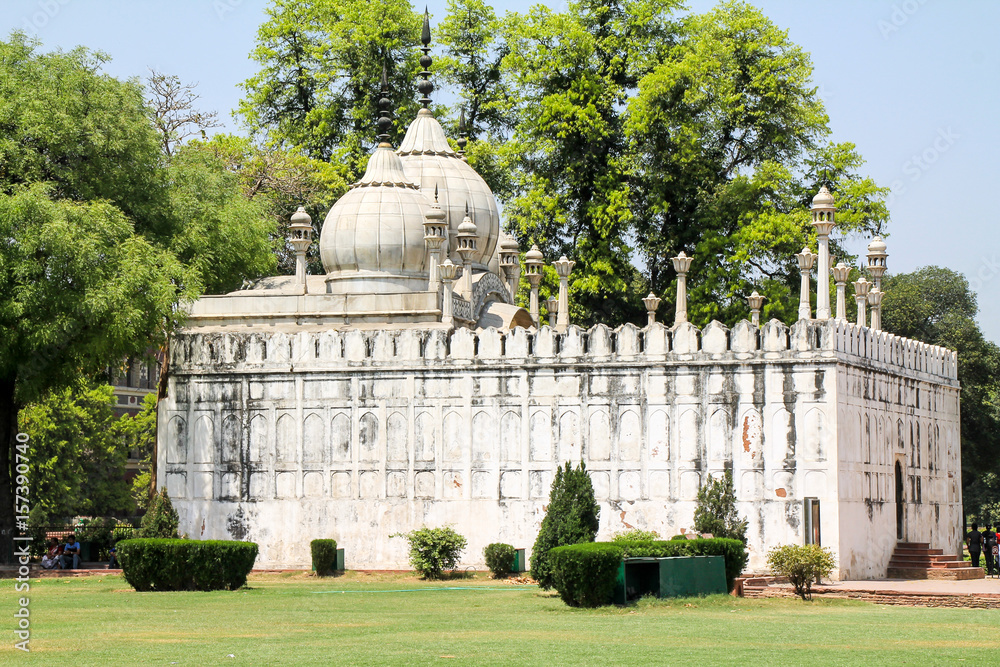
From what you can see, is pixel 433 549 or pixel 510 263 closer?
pixel 433 549

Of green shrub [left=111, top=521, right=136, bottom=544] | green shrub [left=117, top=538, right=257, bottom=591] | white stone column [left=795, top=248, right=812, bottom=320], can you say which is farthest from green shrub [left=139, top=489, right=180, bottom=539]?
white stone column [left=795, top=248, right=812, bottom=320]

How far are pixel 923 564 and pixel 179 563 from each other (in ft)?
54.1

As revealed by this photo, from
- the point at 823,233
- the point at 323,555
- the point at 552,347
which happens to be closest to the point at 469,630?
the point at 552,347

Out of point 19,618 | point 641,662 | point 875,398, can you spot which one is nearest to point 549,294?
point 875,398

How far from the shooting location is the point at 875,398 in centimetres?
3225

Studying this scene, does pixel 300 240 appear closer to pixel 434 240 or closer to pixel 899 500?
pixel 434 240

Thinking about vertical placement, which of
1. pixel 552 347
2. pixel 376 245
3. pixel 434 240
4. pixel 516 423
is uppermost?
pixel 376 245

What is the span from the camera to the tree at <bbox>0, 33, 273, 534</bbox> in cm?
3078

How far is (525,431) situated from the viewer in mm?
32312

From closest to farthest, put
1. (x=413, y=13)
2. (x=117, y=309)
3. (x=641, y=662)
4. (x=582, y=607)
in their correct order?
(x=641, y=662) → (x=582, y=607) → (x=117, y=309) → (x=413, y=13)

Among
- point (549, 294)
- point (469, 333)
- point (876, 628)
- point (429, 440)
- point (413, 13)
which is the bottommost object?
point (876, 628)

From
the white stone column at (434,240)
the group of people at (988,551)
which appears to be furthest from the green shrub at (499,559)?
the group of people at (988,551)

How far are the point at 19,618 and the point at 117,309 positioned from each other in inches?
441

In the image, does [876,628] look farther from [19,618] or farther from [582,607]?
[19,618]
